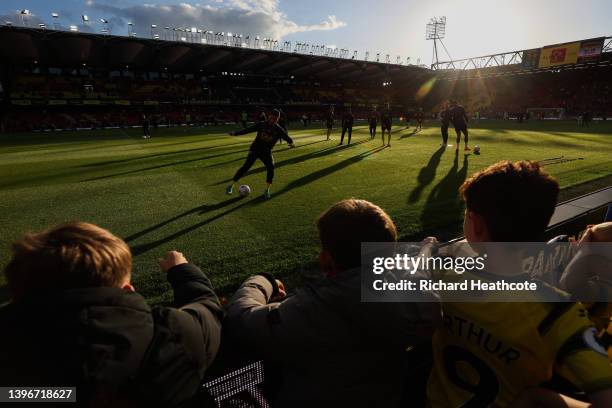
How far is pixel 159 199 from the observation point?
7.88 meters

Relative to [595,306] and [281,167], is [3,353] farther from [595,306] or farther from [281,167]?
[281,167]

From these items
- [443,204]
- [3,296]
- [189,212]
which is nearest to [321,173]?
[443,204]

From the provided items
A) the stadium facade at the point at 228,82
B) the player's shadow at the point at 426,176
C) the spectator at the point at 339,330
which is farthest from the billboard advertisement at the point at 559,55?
the spectator at the point at 339,330

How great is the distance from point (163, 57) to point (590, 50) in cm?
5344

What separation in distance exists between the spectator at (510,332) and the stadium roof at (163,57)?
4131cm

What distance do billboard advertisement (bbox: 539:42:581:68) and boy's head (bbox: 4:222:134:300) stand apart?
5728 cm

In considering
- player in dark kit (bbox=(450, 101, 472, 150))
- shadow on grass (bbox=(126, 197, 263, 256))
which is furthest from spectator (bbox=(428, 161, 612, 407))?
player in dark kit (bbox=(450, 101, 472, 150))

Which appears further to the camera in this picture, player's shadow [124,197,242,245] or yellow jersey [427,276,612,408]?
player's shadow [124,197,242,245]

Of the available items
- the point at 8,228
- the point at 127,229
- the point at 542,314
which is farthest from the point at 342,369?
the point at 8,228

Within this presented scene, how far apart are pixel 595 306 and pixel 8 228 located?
329 inches

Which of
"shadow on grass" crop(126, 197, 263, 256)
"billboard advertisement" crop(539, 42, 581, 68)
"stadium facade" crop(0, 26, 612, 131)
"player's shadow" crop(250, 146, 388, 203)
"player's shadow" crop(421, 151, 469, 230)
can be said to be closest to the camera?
"shadow on grass" crop(126, 197, 263, 256)

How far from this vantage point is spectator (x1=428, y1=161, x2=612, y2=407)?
1228 millimetres

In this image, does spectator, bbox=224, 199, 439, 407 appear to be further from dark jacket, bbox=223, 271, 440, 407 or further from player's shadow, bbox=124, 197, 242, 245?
player's shadow, bbox=124, 197, 242, 245

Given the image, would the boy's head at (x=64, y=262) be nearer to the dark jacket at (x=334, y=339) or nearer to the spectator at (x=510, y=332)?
the dark jacket at (x=334, y=339)
